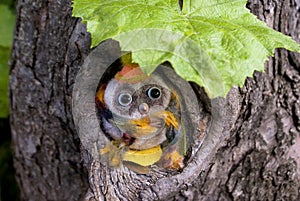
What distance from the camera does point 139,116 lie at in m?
1.16

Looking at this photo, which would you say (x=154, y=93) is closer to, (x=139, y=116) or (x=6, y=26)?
(x=139, y=116)

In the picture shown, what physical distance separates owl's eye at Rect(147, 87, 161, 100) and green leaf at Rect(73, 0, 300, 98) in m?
0.15

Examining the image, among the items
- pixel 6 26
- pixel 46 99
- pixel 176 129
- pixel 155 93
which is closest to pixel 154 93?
pixel 155 93

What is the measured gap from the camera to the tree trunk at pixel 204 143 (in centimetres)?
126

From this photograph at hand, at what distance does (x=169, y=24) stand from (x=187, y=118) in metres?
0.26

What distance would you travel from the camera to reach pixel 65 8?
1434 mm

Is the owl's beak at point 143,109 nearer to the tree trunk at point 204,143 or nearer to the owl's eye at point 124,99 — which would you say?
the owl's eye at point 124,99

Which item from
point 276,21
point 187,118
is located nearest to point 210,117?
point 187,118

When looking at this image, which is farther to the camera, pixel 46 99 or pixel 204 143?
pixel 46 99

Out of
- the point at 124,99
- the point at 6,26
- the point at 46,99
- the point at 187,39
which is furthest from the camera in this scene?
the point at 6,26

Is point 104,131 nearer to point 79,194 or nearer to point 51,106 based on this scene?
point 51,106

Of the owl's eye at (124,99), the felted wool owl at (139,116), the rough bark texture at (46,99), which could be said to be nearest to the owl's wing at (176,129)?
the felted wool owl at (139,116)

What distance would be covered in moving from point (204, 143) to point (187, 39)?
1.08 ft

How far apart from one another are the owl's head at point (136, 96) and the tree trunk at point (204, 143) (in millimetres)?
158
